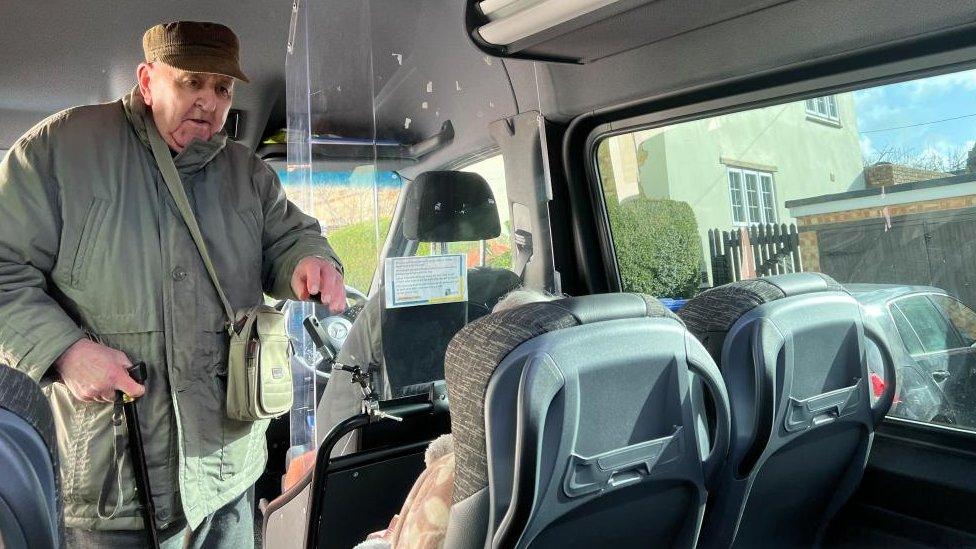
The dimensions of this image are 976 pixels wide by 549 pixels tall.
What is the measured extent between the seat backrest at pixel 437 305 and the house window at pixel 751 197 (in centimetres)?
100

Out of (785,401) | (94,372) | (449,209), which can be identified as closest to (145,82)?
(94,372)

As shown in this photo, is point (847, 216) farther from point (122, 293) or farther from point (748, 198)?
point (122, 293)

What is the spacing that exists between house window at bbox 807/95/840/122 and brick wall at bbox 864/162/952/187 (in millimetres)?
223

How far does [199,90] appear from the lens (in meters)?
2.12

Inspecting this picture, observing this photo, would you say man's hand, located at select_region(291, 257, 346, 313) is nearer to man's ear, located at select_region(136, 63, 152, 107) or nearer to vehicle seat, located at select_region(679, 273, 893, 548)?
man's ear, located at select_region(136, 63, 152, 107)

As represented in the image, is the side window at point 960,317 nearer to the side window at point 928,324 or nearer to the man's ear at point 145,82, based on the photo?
the side window at point 928,324

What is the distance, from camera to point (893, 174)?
245cm

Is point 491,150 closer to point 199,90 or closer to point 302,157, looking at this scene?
point 302,157

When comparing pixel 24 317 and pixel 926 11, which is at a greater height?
pixel 926 11

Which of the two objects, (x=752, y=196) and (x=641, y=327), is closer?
(x=641, y=327)

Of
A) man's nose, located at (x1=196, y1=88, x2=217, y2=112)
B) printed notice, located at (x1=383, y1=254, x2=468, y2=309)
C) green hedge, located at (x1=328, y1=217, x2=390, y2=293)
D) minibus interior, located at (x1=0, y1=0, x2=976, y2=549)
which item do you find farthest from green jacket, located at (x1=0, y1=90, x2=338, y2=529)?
printed notice, located at (x1=383, y1=254, x2=468, y2=309)

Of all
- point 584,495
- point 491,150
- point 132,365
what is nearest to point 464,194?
point 491,150

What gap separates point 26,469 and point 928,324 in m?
2.54

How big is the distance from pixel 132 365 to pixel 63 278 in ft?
1.01
